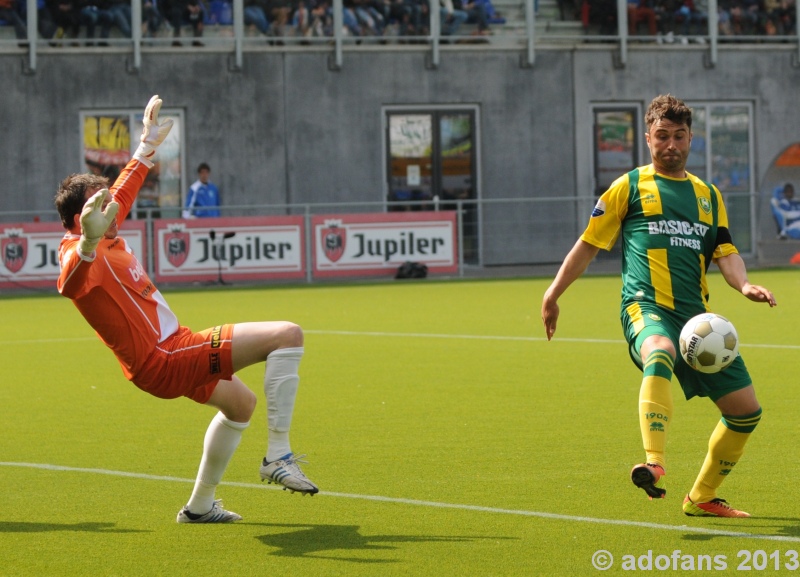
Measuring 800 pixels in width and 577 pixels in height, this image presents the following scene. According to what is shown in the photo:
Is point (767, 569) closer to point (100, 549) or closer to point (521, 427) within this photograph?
point (100, 549)

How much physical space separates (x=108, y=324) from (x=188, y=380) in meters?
0.44

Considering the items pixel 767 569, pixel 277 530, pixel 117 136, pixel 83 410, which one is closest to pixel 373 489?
pixel 277 530

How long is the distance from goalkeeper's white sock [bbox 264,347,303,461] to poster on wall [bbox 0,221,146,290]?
57.7 ft

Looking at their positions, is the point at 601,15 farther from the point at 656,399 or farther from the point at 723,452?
the point at 656,399

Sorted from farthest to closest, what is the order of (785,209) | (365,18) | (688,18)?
(688,18)
(365,18)
(785,209)

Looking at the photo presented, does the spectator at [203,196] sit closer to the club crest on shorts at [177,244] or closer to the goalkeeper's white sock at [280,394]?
the club crest on shorts at [177,244]

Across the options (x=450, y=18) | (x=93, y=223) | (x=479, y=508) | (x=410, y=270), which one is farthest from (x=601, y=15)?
(x=93, y=223)

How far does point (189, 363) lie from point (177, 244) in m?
18.1

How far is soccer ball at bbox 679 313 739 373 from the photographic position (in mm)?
5832

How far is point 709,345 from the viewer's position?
5.83 meters

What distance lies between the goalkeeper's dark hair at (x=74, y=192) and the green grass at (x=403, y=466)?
1437 millimetres

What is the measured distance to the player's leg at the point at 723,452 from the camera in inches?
239

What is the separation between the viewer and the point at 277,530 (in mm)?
6168

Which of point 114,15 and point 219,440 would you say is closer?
point 219,440
